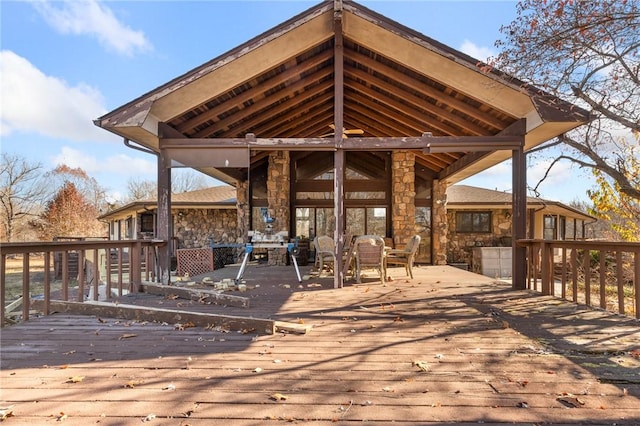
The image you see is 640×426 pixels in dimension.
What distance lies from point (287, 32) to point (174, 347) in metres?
4.85

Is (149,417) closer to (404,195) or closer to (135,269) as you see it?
(135,269)

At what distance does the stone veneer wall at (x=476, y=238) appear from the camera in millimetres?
14320

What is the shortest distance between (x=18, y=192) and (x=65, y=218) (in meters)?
7.40

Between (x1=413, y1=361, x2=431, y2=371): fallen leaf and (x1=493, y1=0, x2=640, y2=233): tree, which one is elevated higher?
(x1=493, y1=0, x2=640, y2=233): tree

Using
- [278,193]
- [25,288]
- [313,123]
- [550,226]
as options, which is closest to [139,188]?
[278,193]

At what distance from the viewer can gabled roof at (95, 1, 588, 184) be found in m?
5.86

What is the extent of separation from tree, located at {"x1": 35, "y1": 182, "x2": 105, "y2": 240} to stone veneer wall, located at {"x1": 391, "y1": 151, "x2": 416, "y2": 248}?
831 inches

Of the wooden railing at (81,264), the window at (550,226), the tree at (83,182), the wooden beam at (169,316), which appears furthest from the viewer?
the tree at (83,182)

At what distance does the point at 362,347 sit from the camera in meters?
3.22

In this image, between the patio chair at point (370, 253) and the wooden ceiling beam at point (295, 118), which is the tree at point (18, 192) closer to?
the wooden ceiling beam at point (295, 118)

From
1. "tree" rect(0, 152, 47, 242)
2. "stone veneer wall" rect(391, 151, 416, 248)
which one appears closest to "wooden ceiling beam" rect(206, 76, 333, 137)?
"stone veneer wall" rect(391, 151, 416, 248)

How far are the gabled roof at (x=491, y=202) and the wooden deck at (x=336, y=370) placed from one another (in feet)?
31.9

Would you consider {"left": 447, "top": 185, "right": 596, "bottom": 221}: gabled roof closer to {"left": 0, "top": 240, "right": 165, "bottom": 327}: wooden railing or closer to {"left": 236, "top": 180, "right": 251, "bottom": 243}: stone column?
{"left": 236, "top": 180, "right": 251, "bottom": 243}: stone column

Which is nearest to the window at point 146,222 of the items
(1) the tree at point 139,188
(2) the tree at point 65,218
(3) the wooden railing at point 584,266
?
(2) the tree at point 65,218
